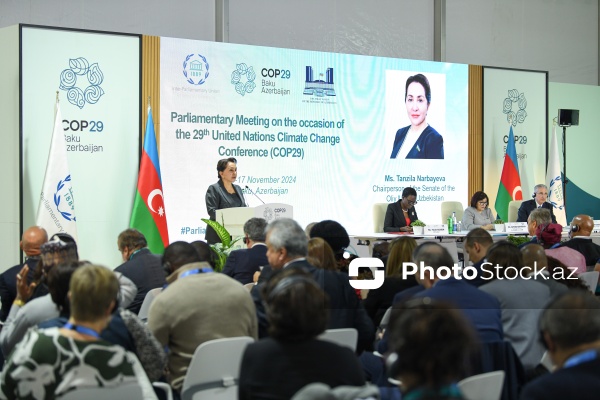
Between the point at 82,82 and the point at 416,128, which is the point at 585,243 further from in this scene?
the point at 82,82

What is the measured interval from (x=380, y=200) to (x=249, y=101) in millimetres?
2492

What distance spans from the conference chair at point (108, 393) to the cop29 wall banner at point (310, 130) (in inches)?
270

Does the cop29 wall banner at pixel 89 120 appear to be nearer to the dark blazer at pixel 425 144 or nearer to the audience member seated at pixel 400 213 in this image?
the audience member seated at pixel 400 213

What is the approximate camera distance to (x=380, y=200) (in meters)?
11.0

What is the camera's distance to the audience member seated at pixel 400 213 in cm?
1014

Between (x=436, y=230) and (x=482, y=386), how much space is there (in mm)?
7280

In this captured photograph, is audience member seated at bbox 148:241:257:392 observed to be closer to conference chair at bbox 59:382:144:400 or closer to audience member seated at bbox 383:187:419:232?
conference chair at bbox 59:382:144:400

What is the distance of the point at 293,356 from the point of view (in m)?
2.35

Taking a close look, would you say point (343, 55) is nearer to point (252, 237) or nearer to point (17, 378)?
point (252, 237)

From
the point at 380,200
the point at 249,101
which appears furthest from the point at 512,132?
the point at 249,101

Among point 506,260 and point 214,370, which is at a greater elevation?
point 506,260

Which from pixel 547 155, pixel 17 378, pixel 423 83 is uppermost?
pixel 423 83

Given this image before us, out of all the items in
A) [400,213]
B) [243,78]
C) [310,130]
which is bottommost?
[400,213]

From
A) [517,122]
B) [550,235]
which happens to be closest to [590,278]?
[550,235]
